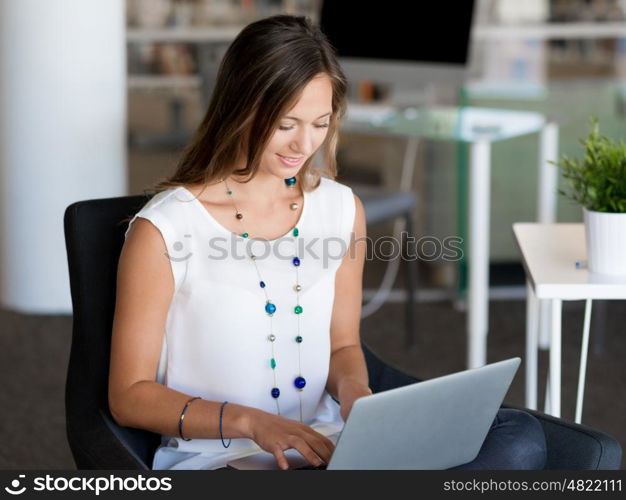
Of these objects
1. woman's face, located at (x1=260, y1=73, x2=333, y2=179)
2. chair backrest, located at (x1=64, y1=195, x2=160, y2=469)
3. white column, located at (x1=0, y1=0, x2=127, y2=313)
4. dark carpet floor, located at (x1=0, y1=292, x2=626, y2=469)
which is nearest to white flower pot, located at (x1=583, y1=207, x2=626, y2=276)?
woman's face, located at (x1=260, y1=73, x2=333, y2=179)

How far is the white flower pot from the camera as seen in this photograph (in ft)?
6.32

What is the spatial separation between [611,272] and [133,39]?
3.47m

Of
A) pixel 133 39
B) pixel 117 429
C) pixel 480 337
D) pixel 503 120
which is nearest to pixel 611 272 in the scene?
pixel 117 429

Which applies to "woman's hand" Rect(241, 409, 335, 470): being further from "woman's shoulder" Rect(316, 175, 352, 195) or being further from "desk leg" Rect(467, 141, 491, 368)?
"desk leg" Rect(467, 141, 491, 368)

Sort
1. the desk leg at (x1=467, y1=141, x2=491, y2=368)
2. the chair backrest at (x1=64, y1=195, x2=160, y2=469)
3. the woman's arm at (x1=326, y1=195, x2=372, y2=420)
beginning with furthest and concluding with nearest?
1. the desk leg at (x1=467, y1=141, x2=491, y2=368)
2. the woman's arm at (x1=326, y1=195, x2=372, y2=420)
3. the chair backrest at (x1=64, y1=195, x2=160, y2=469)

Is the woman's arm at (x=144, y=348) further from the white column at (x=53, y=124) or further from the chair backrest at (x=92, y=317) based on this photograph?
the white column at (x=53, y=124)

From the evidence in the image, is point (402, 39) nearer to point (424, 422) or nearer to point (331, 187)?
point (331, 187)

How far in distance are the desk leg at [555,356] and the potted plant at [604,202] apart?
11 cm

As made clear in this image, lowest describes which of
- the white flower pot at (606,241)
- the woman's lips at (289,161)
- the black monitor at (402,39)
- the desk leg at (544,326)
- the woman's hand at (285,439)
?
the desk leg at (544,326)

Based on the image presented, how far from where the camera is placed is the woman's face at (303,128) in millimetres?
1707

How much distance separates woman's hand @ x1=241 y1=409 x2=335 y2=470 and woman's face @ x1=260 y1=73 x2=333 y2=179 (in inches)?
15.5

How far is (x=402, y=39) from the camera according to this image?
12.2ft

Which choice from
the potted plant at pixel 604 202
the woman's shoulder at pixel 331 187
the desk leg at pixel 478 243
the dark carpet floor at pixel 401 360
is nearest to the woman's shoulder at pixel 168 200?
the woman's shoulder at pixel 331 187

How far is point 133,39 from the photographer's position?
16.5 feet
